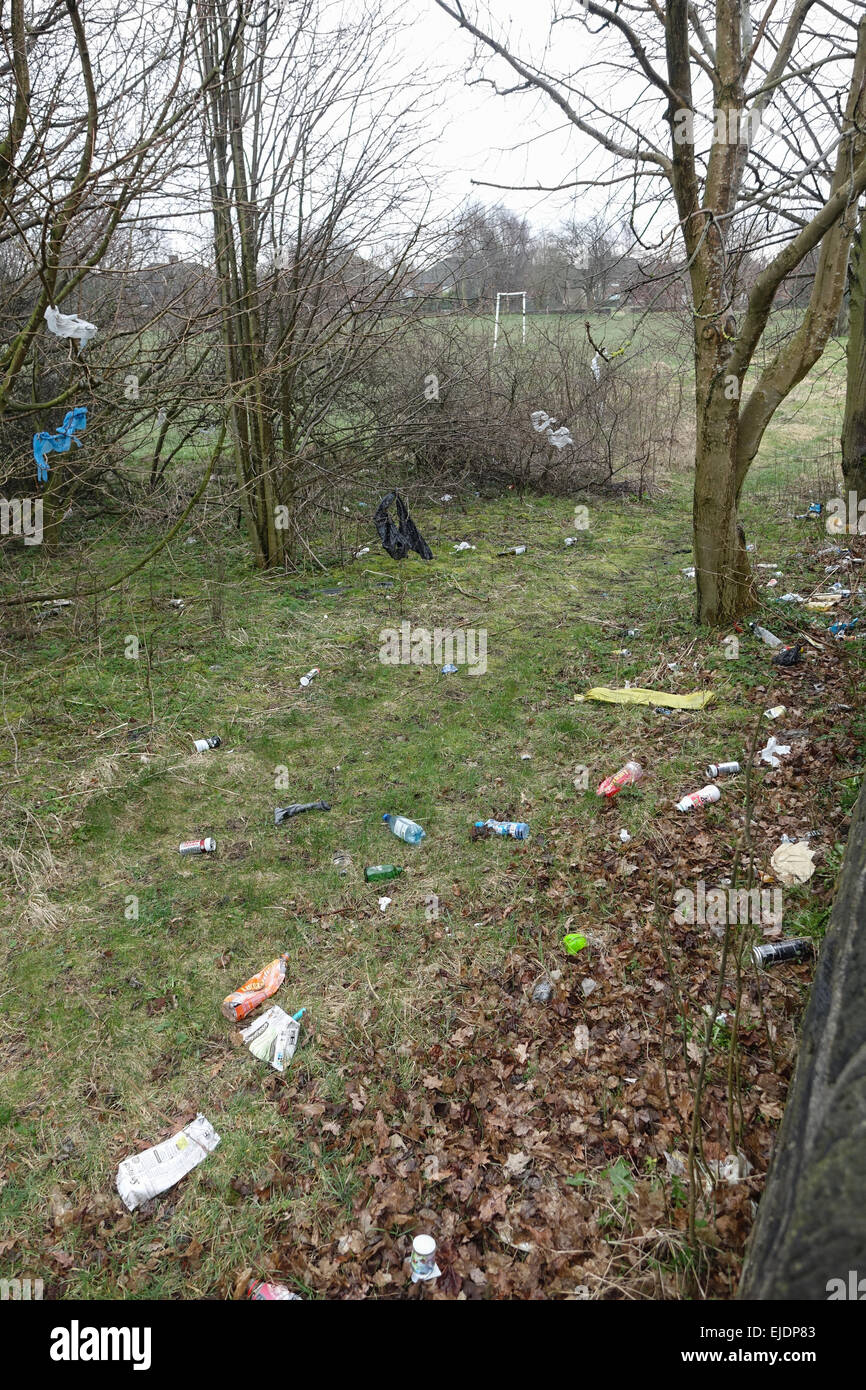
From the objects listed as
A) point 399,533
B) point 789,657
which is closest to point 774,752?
point 789,657

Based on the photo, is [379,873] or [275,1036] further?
[379,873]

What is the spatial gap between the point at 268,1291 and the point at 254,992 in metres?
1.14

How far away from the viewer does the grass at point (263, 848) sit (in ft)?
8.52

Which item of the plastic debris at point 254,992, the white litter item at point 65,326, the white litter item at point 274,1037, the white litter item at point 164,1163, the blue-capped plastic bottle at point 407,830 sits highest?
the white litter item at point 65,326

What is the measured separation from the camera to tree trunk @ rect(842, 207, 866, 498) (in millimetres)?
7355

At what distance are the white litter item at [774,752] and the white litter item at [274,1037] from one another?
278 centimetres

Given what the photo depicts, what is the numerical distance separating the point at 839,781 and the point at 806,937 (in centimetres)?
115

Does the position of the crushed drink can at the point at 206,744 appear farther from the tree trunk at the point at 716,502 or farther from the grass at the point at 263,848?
the tree trunk at the point at 716,502

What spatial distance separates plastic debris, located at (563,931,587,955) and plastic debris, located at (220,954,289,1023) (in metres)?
1.21

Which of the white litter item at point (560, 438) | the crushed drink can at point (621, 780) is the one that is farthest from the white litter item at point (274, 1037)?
the white litter item at point (560, 438)

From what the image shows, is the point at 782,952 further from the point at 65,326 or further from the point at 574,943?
the point at 65,326

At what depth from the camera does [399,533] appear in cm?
847

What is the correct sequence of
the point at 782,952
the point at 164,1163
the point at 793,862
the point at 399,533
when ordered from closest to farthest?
the point at 164,1163, the point at 782,952, the point at 793,862, the point at 399,533

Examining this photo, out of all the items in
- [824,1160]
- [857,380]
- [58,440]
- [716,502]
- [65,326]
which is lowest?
[824,1160]
